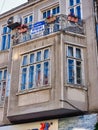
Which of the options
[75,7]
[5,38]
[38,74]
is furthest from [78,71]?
[5,38]

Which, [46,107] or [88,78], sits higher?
[88,78]

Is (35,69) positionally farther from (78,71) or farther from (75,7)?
(75,7)

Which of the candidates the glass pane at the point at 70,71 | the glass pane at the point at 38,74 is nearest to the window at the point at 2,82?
the glass pane at the point at 38,74

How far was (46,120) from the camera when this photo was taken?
1198 cm

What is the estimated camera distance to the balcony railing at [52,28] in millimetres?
12711

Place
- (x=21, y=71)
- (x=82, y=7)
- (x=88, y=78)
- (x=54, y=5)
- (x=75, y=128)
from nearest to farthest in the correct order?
(x=75, y=128) → (x=88, y=78) → (x=21, y=71) → (x=82, y=7) → (x=54, y=5)

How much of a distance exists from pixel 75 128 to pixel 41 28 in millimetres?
5525

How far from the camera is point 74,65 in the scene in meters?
11.9

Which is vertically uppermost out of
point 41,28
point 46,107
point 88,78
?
point 41,28

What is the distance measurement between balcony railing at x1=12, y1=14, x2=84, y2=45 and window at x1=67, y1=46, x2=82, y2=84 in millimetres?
1088

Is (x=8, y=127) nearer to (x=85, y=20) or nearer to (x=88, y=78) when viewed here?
(x=88, y=78)

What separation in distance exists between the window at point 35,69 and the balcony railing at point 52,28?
1131 mm

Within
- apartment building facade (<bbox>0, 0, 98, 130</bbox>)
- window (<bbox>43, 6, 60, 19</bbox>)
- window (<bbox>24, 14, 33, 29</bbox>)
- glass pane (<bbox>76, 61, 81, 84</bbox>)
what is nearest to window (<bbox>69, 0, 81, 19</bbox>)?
apartment building facade (<bbox>0, 0, 98, 130</bbox>)

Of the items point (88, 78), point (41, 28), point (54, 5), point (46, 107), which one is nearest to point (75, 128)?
point (46, 107)
